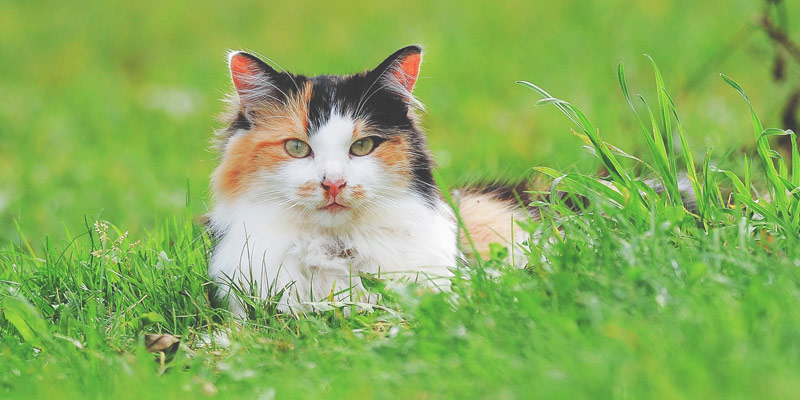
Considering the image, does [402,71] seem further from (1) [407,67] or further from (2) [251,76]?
(2) [251,76]

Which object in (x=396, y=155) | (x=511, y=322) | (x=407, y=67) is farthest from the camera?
(x=407, y=67)

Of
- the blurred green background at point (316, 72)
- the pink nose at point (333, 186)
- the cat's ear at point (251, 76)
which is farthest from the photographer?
the blurred green background at point (316, 72)

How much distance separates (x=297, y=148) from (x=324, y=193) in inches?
9.6

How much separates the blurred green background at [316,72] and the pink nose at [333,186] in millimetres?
1131

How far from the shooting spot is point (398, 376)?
2367 mm

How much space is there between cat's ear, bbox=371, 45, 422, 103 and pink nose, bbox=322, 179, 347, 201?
1.55 feet

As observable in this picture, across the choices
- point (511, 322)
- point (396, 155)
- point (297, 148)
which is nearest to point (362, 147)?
point (396, 155)

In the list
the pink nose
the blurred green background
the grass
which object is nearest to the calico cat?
the pink nose

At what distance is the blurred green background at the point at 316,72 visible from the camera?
5.91 meters

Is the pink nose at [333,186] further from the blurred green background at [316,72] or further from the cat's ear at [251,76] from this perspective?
the blurred green background at [316,72]

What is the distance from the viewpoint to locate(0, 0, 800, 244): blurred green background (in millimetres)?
5906

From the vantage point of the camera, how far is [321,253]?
3203mm

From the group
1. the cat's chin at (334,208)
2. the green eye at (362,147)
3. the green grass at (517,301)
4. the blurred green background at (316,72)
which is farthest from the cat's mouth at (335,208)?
the blurred green background at (316,72)

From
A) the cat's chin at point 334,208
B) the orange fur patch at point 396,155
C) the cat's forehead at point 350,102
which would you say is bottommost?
the cat's chin at point 334,208
